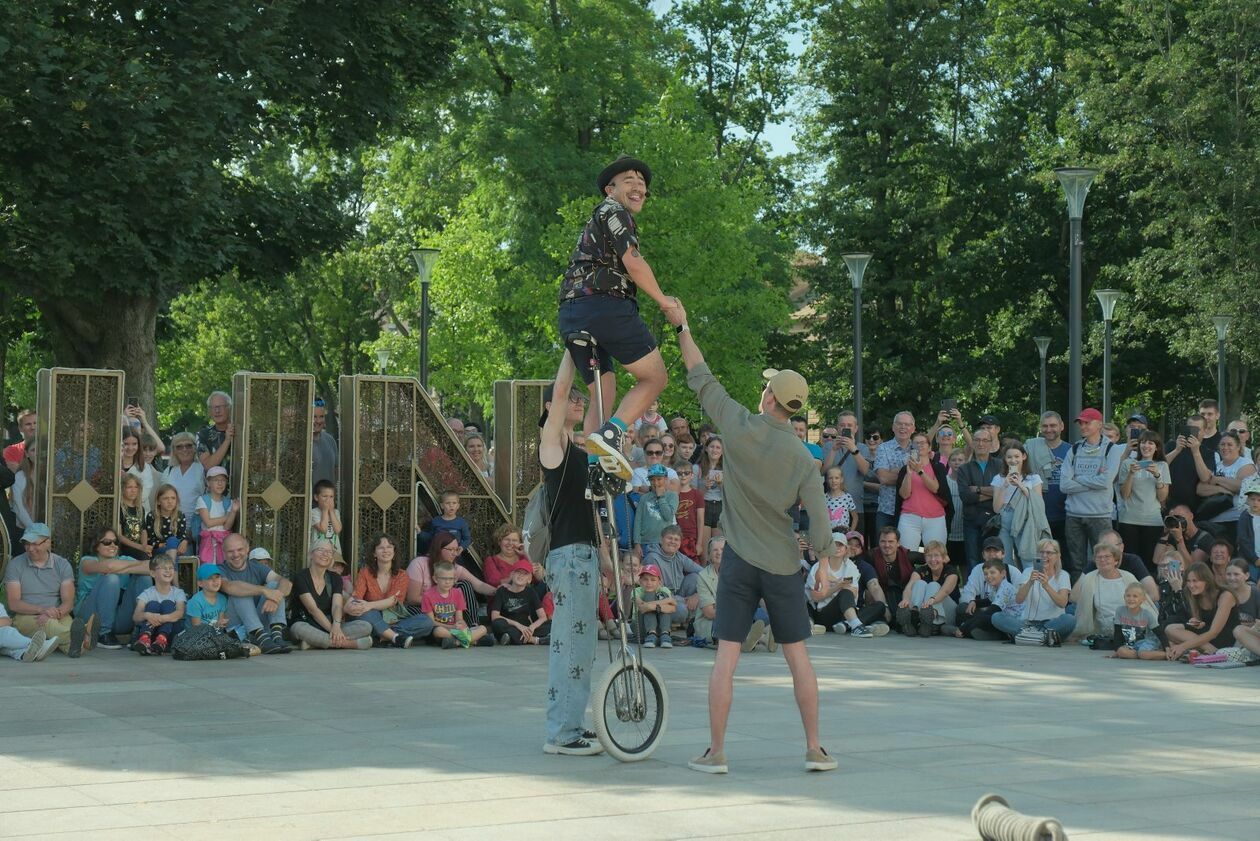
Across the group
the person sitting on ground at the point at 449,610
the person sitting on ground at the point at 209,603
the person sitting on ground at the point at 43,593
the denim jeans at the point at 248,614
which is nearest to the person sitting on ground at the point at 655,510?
A: the person sitting on ground at the point at 449,610

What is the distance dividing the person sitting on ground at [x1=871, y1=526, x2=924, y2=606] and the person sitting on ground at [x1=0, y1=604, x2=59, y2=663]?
7946 millimetres

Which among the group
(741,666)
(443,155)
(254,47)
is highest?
(443,155)

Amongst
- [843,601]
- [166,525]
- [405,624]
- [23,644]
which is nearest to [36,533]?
[23,644]

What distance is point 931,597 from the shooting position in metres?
16.1

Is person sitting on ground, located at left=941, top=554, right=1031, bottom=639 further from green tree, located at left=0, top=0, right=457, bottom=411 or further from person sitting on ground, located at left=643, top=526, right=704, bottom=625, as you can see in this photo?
green tree, located at left=0, top=0, right=457, bottom=411

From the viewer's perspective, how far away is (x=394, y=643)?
14797 mm

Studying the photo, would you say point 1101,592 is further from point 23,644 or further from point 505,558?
point 23,644

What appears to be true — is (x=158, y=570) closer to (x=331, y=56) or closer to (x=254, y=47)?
(x=254, y=47)

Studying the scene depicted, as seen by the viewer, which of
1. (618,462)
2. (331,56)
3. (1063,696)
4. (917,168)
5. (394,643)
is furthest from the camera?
(917,168)

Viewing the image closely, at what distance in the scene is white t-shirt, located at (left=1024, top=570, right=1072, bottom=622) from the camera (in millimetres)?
15320

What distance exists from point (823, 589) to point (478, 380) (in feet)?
84.2

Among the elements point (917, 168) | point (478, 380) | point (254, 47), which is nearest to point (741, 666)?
point (254, 47)

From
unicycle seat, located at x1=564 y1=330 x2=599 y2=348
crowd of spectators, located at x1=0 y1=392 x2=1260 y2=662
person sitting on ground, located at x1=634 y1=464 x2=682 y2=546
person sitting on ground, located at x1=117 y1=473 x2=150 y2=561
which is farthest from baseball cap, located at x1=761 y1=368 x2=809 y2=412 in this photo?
person sitting on ground, located at x1=117 y1=473 x2=150 y2=561

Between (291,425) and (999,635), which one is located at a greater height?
(291,425)
